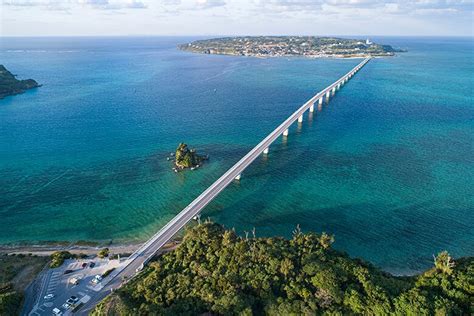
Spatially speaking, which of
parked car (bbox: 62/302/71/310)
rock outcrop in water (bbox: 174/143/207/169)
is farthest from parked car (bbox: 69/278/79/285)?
rock outcrop in water (bbox: 174/143/207/169)

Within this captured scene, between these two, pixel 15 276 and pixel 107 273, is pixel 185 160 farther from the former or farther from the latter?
pixel 15 276

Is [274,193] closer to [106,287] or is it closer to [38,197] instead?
[106,287]

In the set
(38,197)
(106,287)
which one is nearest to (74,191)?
(38,197)

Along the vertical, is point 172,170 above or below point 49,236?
above

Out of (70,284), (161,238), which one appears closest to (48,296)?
(70,284)

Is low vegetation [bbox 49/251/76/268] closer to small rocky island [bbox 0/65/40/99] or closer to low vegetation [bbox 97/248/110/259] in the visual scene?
low vegetation [bbox 97/248/110/259]

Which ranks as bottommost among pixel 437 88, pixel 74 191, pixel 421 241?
pixel 421 241

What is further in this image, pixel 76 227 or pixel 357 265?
pixel 76 227
